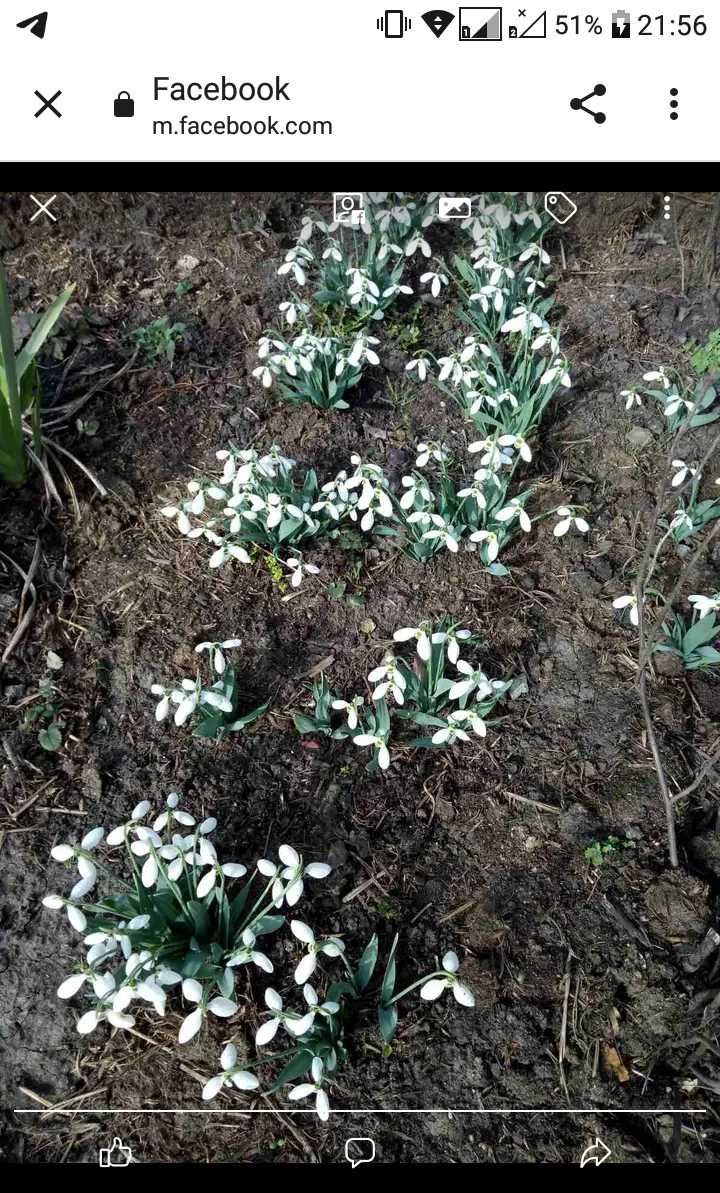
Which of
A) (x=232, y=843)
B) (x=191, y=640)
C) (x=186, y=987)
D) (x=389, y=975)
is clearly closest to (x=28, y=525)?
(x=191, y=640)

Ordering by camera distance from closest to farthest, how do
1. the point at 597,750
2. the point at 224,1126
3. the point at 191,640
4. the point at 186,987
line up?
1. the point at 186,987
2. the point at 224,1126
3. the point at 597,750
4. the point at 191,640

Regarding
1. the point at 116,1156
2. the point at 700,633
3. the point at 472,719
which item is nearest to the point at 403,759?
the point at 472,719

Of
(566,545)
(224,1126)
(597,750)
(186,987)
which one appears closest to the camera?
(186,987)

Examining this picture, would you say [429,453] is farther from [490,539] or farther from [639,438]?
[639,438]

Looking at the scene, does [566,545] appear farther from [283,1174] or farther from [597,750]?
[283,1174]
